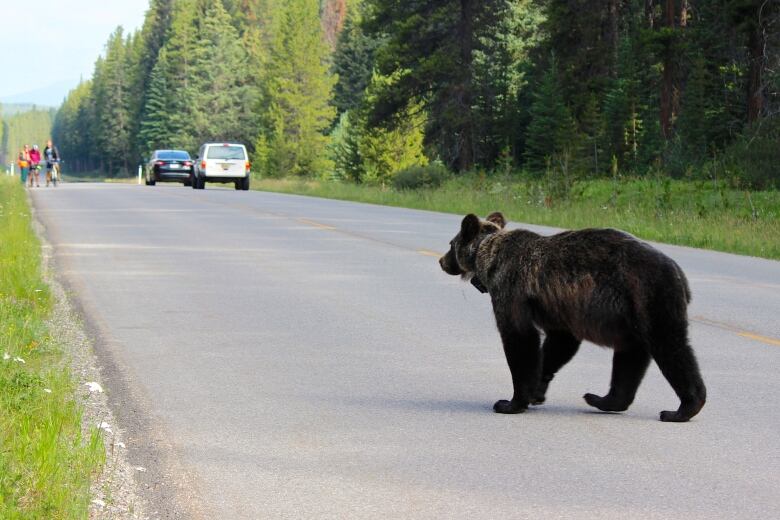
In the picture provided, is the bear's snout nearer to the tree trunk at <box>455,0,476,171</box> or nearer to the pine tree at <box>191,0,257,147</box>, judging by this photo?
the tree trunk at <box>455,0,476,171</box>

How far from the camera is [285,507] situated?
5270 millimetres

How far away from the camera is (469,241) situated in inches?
282

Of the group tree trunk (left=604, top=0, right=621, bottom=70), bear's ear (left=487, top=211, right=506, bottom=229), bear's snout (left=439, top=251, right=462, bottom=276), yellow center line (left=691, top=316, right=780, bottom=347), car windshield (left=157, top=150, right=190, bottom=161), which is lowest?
yellow center line (left=691, top=316, right=780, bottom=347)

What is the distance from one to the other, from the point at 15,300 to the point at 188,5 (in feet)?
370

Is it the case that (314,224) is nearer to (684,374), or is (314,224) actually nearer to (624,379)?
(624,379)

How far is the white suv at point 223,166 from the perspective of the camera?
1933 inches

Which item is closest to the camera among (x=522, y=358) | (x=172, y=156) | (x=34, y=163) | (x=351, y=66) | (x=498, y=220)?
(x=522, y=358)

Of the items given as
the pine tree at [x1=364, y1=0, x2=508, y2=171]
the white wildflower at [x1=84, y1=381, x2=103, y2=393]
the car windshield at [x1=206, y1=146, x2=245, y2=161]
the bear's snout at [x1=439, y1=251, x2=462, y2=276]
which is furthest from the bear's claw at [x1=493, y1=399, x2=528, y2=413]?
the pine tree at [x1=364, y1=0, x2=508, y2=171]

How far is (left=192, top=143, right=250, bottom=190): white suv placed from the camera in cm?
4909

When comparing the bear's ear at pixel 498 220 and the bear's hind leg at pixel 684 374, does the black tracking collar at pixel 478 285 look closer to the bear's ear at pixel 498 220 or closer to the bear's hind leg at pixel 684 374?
the bear's ear at pixel 498 220

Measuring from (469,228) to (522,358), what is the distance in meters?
0.82

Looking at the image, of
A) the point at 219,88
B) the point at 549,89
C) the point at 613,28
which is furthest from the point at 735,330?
the point at 219,88

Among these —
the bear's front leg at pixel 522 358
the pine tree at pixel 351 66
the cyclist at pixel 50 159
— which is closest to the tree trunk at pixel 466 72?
the cyclist at pixel 50 159

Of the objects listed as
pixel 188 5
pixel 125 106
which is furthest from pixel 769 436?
pixel 125 106
